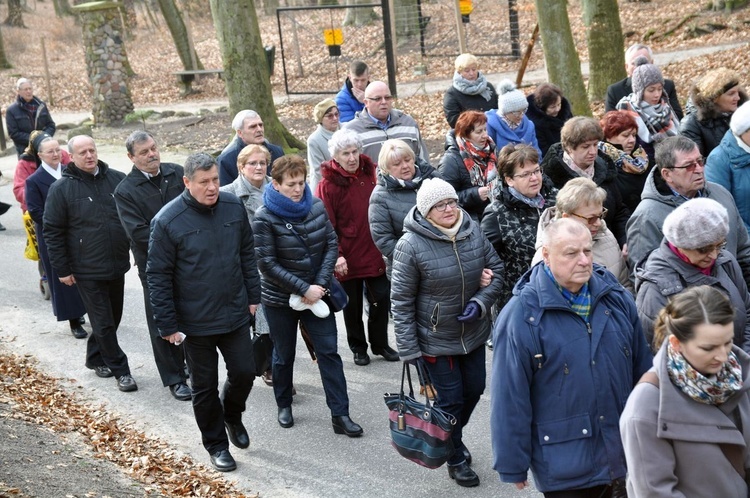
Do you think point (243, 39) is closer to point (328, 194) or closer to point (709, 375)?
point (328, 194)

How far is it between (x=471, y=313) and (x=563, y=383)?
156cm

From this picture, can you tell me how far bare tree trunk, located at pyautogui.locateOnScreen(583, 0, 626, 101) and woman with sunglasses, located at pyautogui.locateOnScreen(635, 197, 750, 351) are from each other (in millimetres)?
11071

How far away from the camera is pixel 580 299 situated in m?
4.61

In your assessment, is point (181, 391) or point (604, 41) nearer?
point (181, 391)

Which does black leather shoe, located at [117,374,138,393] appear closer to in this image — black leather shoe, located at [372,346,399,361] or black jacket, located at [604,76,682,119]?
black leather shoe, located at [372,346,399,361]

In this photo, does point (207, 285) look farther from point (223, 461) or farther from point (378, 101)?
point (378, 101)

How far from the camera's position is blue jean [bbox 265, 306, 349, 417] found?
23.5 feet

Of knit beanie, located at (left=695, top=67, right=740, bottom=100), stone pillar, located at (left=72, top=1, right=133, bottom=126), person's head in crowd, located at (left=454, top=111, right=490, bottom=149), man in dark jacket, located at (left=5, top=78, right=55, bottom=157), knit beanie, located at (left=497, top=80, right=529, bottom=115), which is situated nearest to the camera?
knit beanie, located at (left=695, top=67, right=740, bottom=100)

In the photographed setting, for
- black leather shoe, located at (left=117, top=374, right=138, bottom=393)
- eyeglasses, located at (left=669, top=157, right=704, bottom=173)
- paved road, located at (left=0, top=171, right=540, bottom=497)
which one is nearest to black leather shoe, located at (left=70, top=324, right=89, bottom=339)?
paved road, located at (left=0, top=171, right=540, bottom=497)

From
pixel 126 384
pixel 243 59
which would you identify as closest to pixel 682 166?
pixel 126 384

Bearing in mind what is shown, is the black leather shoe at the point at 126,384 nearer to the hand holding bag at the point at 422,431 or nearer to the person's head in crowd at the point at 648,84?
the hand holding bag at the point at 422,431

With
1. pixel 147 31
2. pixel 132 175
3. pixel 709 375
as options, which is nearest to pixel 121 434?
pixel 132 175

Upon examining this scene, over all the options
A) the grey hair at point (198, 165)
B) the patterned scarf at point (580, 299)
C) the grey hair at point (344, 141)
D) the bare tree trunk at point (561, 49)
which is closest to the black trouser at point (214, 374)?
the grey hair at point (198, 165)

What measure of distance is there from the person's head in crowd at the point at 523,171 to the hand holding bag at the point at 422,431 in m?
1.67
